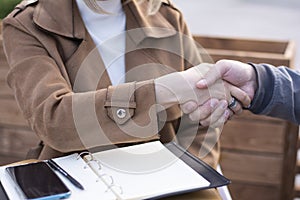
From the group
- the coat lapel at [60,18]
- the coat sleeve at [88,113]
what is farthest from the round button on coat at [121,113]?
the coat lapel at [60,18]

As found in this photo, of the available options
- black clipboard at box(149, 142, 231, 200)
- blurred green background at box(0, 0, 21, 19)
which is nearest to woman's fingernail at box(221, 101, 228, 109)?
black clipboard at box(149, 142, 231, 200)

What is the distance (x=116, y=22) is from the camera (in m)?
1.18

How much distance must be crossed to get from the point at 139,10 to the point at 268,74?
1.03 feet

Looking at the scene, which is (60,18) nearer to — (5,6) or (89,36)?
(89,36)

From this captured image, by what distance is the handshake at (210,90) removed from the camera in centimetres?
103

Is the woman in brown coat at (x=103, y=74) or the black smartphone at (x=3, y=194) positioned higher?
the woman in brown coat at (x=103, y=74)

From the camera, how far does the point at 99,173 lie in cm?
90

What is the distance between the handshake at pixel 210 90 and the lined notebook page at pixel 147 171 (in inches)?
4.1

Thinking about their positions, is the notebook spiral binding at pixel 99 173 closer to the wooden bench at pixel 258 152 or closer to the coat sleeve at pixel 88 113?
the coat sleeve at pixel 88 113

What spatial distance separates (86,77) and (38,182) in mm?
307

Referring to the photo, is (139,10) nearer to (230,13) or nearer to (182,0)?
(230,13)

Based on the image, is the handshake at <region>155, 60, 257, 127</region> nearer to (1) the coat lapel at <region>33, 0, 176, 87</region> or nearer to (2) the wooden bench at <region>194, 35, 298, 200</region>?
(1) the coat lapel at <region>33, 0, 176, 87</region>

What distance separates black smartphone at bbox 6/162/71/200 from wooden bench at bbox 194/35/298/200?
83 centimetres

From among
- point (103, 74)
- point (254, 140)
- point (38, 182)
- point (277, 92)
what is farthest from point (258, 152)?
point (38, 182)
